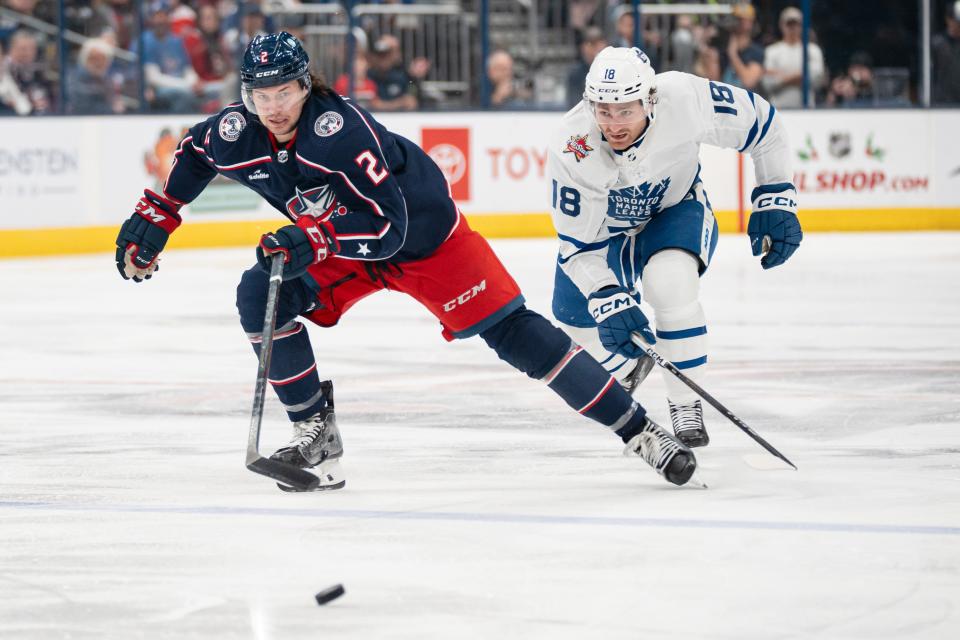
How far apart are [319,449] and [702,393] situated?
97cm

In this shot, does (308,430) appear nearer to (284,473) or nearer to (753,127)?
(284,473)

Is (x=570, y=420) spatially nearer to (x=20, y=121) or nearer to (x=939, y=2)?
(x=20, y=121)

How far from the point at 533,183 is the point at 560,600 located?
9.73m

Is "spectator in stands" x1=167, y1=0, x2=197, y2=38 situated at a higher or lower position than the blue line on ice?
higher

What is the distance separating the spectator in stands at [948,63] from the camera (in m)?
12.7

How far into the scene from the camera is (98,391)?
5.22 metres

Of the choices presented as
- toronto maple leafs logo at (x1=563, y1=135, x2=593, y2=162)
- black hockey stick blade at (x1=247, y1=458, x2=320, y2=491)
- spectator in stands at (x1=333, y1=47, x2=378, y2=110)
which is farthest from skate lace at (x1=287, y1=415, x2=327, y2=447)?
spectator in stands at (x1=333, y1=47, x2=378, y2=110)

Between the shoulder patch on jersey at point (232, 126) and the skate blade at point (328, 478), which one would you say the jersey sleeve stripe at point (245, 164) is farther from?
the skate blade at point (328, 478)

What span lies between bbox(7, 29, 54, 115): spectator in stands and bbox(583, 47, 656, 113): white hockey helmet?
25.8 feet

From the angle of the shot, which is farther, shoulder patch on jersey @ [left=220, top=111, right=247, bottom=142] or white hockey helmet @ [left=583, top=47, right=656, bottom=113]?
white hockey helmet @ [left=583, top=47, right=656, bottom=113]

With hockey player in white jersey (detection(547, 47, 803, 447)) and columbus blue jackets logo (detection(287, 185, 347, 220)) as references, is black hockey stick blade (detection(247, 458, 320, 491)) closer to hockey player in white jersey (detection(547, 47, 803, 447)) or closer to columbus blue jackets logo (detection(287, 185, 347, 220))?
columbus blue jackets logo (detection(287, 185, 347, 220))

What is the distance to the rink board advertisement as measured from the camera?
11242 millimetres

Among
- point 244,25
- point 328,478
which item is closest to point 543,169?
point 244,25

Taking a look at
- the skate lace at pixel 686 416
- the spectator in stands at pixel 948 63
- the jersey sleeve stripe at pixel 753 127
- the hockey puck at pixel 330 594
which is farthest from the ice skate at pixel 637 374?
the spectator in stands at pixel 948 63
